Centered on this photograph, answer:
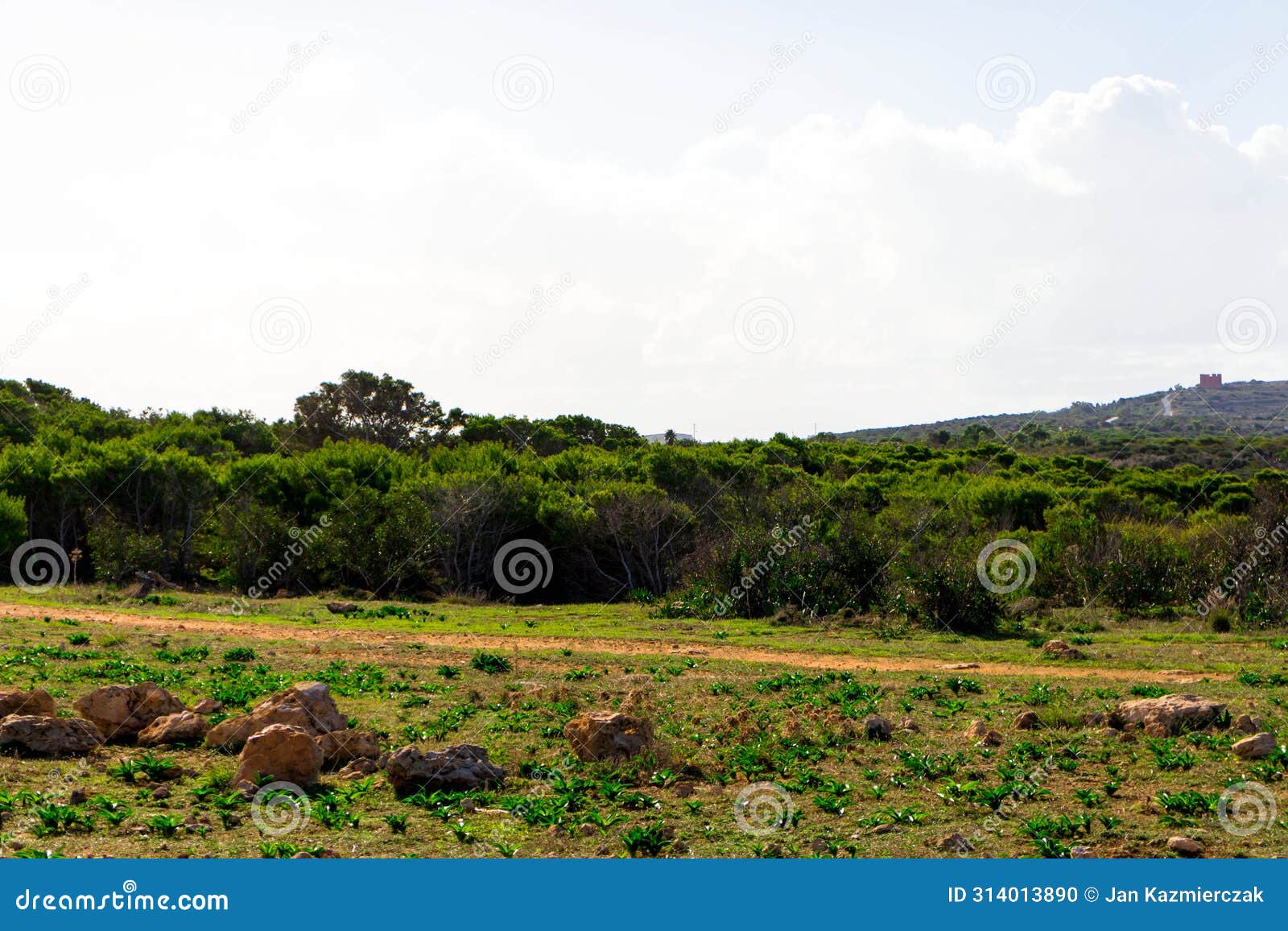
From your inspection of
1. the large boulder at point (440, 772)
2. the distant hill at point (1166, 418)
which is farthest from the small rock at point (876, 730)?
the distant hill at point (1166, 418)

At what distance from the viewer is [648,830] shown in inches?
303

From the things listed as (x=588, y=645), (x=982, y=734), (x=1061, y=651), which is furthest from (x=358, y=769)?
(x=1061, y=651)

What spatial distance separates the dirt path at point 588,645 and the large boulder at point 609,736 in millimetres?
7679

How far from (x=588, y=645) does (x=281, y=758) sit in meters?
11.6

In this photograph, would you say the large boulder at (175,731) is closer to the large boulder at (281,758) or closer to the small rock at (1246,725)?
the large boulder at (281,758)

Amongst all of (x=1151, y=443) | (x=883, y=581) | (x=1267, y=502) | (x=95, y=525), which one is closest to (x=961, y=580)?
(x=883, y=581)

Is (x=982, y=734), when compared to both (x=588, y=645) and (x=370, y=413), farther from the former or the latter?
(x=370, y=413)

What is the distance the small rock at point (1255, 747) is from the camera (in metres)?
10.0

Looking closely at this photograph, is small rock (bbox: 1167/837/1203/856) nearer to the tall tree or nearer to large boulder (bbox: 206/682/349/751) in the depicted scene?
large boulder (bbox: 206/682/349/751)

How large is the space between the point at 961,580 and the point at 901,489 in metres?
14.6

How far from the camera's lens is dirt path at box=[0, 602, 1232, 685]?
55.5 feet

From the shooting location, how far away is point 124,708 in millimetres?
10766

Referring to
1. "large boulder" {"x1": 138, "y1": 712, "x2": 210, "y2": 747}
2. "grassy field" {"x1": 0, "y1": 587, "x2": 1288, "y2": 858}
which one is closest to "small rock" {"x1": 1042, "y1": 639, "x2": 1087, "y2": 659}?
"grassy field" {"x1": 0, "y1": 587, "x2": 1288, "y2": 858}

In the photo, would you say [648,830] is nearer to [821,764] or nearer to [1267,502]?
[821,764]
